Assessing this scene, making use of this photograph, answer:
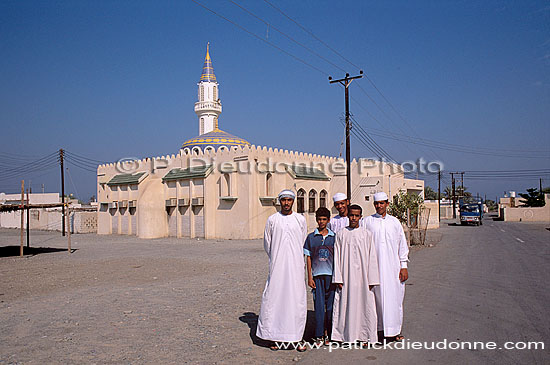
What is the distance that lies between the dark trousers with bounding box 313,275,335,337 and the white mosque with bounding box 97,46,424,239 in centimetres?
1877

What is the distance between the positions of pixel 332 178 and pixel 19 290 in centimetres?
2217

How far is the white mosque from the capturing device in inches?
1000

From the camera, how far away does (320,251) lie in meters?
5.76

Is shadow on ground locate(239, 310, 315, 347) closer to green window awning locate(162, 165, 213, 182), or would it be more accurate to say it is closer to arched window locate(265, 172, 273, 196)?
arched window locate(265, 172, 273, 196)

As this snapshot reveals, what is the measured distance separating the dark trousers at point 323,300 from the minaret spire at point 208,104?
34.7 meters

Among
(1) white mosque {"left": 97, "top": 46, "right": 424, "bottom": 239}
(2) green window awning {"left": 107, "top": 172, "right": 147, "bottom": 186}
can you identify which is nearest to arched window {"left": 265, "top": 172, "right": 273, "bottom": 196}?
(1) white mosque {"left": 97, "top": 46, "right": 424, "bottom": 239}

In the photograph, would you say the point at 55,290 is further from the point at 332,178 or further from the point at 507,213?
the point at 507,213

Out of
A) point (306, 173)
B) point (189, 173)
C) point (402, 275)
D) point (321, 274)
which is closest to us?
point (321, 274)

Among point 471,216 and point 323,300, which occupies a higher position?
point 323,300

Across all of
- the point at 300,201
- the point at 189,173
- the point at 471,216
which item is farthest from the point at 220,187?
the point at 471,216

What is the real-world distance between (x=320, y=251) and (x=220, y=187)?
20755 mm

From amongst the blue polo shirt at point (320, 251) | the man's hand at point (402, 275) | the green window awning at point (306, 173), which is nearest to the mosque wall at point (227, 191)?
the green window awning at point (306, 173)

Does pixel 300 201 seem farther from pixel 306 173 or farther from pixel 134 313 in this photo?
pixel 134 313

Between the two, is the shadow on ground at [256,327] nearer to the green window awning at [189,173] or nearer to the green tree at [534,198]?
the green window awning at [189,173]
